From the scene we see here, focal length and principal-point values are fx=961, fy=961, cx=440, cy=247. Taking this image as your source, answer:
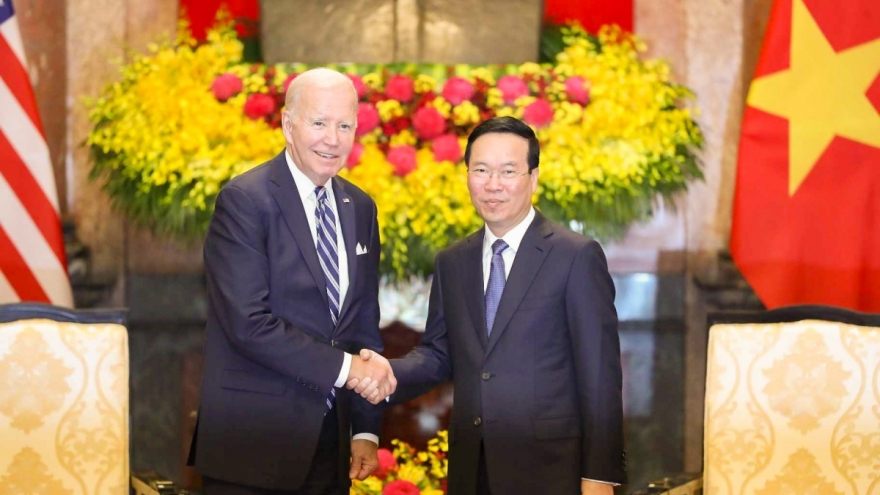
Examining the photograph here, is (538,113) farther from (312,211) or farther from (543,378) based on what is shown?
(543,378)

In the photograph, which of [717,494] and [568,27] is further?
[568,27]

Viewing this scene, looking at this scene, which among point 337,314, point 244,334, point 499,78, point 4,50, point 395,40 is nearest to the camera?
point 244,334

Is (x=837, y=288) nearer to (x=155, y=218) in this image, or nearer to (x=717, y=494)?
(x=717, y=494)

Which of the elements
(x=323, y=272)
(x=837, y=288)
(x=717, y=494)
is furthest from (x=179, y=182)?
(x=837, y=288)

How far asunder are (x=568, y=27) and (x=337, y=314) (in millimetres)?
2405

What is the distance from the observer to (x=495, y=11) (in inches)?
164

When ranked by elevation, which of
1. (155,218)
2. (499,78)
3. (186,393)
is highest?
(499,78)

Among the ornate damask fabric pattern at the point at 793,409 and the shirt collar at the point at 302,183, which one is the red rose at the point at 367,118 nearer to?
the shirt collar at the point at 302,183

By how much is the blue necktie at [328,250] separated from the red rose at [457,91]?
1427 millimetres

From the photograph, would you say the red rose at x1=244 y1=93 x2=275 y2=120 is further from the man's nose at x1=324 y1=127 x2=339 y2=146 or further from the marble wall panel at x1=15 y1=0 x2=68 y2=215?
the man's nose at x1=324 y1=127 x2=339 y2=146

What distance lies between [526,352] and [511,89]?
174 centimetres

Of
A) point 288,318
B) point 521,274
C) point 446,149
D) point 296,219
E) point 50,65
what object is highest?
point 50,65

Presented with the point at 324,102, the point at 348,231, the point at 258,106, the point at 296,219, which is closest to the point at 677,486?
the point at 348,231

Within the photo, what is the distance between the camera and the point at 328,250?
7.76 ft
